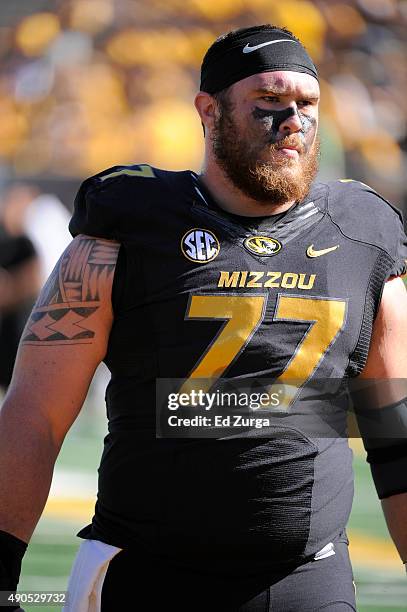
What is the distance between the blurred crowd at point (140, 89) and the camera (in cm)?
1213

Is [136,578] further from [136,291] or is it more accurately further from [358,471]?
[358,471]

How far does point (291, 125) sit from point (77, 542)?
4596 millimetres

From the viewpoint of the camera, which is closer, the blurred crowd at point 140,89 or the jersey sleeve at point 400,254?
the jersey sleeve at point 400,254

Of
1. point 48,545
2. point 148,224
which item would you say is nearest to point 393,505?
point 148,224

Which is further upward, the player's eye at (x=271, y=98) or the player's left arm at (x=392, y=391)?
the player's eye at (x=271, y=98)

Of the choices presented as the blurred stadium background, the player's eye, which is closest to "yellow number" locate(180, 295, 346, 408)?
the player's eye

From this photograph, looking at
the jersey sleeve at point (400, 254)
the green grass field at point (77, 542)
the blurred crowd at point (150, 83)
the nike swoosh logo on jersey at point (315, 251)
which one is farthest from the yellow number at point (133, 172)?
the blurred crowd at point (150, 83)

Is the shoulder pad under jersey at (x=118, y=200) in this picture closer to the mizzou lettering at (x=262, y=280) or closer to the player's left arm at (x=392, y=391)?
the mizzou lettering at (x=262, y=280)

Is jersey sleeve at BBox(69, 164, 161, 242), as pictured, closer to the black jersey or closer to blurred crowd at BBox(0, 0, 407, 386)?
Result: the black jersey

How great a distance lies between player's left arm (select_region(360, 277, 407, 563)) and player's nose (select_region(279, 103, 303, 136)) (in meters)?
0.44

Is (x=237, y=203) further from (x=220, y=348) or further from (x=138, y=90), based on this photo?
(x=138, y=90)

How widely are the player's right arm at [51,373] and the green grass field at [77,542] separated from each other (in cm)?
297

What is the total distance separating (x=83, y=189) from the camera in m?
2.71

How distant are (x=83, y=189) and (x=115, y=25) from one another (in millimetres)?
10211
